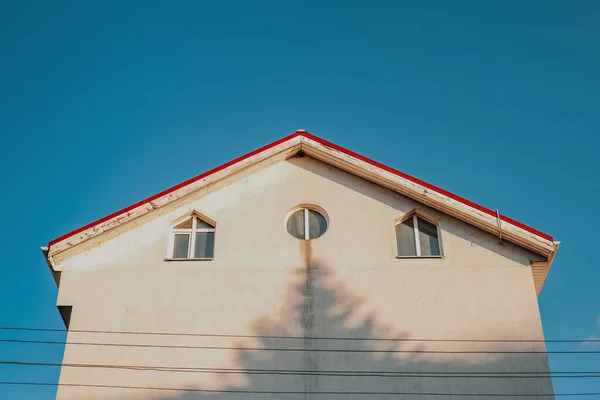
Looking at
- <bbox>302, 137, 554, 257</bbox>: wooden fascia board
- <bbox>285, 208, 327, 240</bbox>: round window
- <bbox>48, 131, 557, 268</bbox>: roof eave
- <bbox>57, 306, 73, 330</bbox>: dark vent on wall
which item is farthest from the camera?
<bbox>285, 208, 327, 240</bbox>: round window

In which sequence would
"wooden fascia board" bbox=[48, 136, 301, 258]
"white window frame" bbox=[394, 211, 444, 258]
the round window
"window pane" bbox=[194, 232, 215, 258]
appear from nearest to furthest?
"wooden fascia board" bbox=[48, 136, 301, 258], "white window frame" bbox=[394, 211, 444, 258], "window pane" bbox=[194, 232, 215, 258], the round window

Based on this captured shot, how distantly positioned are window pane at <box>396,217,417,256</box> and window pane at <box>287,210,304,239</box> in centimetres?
230

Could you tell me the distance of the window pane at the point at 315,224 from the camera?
1948 centimetres

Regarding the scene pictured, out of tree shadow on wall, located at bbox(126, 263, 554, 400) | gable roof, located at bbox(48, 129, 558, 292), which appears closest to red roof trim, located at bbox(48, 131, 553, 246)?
gable roof, located at bbox(48, 129, 558, 292)

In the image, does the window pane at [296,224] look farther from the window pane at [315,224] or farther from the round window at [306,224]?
the window pane at [315,224]

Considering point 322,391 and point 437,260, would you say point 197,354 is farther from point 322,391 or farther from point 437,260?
point 437,260

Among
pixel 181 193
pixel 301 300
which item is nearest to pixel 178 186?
pixel 181 193

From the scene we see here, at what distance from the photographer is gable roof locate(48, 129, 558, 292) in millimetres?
18781

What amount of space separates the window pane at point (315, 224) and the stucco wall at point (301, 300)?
253 millimetres

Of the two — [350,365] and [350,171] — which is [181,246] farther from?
[350,365]

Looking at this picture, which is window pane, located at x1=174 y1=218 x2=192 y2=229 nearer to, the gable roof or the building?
the building

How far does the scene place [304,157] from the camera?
2070 cm

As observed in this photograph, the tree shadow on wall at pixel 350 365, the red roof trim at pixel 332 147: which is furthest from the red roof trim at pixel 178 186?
the tree shadow on wall at pixel 350 365

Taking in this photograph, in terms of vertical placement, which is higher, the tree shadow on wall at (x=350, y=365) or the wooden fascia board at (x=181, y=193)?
the wooden fascia board at (x=181, y=193)
